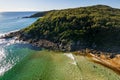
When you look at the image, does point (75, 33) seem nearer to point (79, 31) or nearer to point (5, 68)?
point (79, 31)

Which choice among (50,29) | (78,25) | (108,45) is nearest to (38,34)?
(50,29)

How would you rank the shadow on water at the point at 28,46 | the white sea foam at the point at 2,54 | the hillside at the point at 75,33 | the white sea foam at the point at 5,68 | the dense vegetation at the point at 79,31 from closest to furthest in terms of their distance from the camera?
the white sea foam at the point at 5,68, the white sea foam at the point at 2,54, the hillside at the point at 75,33, the dense vegetation at the point at 79,31, the shadow on water at the point at 28,46

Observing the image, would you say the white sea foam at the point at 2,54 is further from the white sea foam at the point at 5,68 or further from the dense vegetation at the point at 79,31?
the dense vegetation at the point at 79,31

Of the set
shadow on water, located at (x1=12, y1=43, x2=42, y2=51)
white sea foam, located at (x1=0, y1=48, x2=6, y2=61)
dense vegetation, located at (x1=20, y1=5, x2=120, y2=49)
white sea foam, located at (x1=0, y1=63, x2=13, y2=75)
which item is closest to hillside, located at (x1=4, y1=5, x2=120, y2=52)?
dense vegetation, located at (x1=20, y1=5, x2=120, y2=49)

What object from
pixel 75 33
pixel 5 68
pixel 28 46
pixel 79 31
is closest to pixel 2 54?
pixel 28 46

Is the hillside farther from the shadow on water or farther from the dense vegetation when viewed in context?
the shadow on water

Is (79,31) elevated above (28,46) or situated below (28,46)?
above

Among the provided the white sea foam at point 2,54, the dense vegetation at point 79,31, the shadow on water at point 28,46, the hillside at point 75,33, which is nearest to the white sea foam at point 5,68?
the white sea foam at point 2,54

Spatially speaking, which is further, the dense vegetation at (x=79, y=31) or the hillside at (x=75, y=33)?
the dense vegetation at (x=79, y=31)

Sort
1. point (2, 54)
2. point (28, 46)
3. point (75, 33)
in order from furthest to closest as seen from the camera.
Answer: point (75, 33), point (28, 46), point (2, 54)
